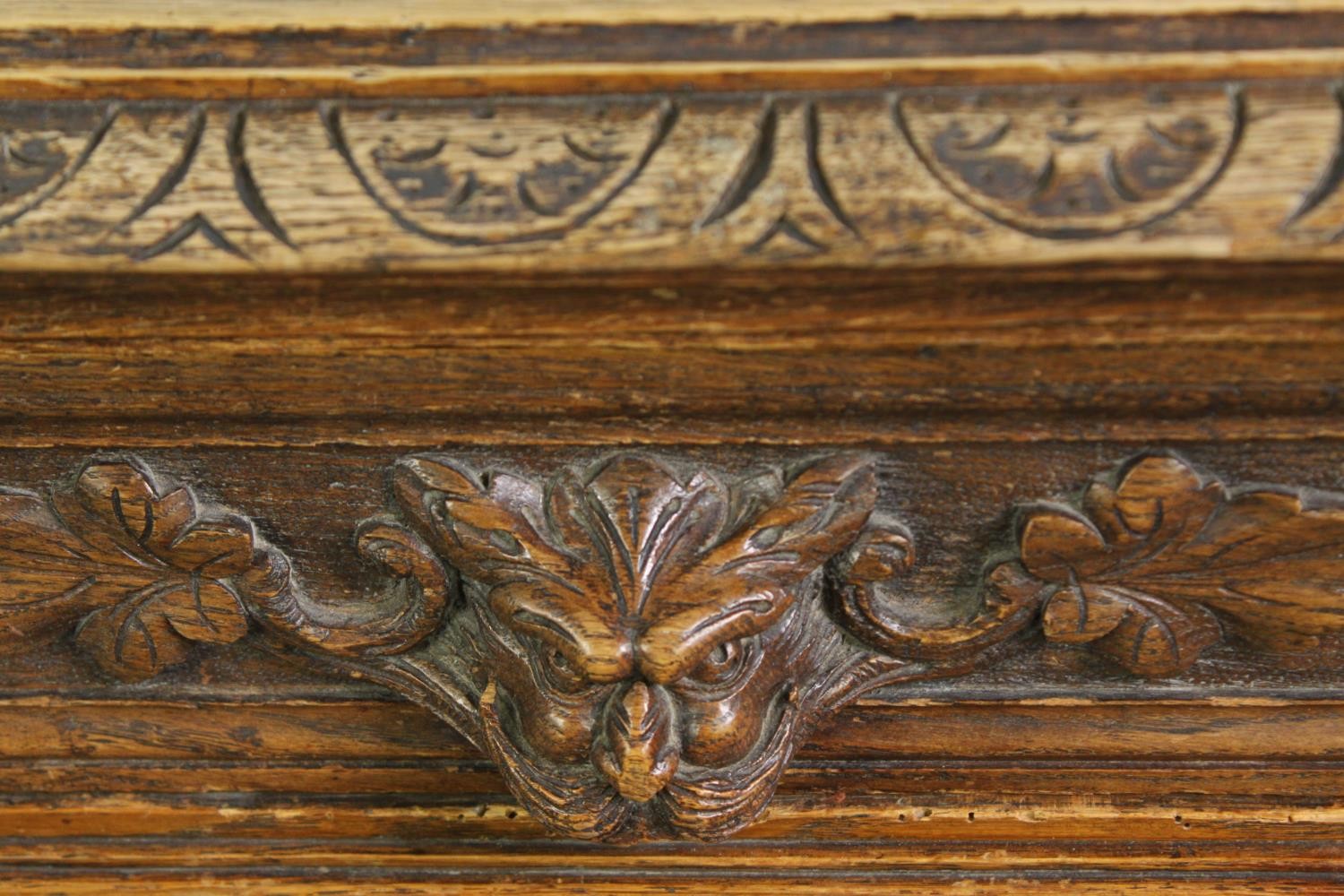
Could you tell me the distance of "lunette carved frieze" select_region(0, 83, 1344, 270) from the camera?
39 cm

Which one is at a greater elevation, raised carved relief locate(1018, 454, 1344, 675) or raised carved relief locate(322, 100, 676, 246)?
raised carved relief locate(322, 100, 676, 246)

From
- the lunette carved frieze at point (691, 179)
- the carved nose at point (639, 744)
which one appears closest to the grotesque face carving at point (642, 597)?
the carved nose at point (639, 744)

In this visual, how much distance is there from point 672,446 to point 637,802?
155 millimetres

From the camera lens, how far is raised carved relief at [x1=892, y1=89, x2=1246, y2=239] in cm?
39

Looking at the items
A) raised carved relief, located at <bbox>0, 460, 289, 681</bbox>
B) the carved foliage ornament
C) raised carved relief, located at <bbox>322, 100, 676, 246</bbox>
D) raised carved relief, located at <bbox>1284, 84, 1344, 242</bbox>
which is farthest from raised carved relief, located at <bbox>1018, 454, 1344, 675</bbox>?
raised carved relief, located at <bbox>0, 460, 289, 681</bbox>

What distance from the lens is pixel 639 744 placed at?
0.48 m

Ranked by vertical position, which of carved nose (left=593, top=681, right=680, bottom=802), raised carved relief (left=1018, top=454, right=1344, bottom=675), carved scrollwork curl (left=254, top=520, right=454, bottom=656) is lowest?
carved nose (left=593, top=681, right=680, bottom=802)

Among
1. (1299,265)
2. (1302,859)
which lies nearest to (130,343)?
Answer: (1299,265)

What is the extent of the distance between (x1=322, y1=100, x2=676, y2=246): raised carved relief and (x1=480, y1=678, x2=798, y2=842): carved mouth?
216mm

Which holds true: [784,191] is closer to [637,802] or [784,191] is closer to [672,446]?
[672,446]

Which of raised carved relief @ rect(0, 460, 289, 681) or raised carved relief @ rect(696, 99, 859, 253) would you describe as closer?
raised carved relief @ rect(696, 99, 859, 253)

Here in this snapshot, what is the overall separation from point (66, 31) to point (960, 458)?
362 mm

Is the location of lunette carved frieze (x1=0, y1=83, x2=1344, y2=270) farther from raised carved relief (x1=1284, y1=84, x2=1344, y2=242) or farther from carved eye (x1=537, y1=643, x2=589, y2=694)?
carved eye (x1=537, y1=643, x2=589, y2=694)

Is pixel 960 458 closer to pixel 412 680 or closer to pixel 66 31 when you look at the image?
pixel 412 680
